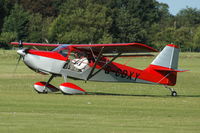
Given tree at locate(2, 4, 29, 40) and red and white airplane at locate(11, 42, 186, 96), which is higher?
red and white airplane at locate(11, 42, 186, 96)

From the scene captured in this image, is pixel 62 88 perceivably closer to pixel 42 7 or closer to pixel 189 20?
pixel 42 7

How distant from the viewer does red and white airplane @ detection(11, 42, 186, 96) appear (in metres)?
18.3

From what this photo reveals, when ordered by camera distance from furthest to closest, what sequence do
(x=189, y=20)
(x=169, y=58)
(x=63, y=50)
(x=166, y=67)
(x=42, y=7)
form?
(x=189, y=20), (x=42, y=7), (x=166, y=67), (x=169, y=58), (x=63, y=50)

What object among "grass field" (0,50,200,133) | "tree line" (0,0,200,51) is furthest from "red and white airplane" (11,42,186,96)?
"tree line" (0,0,200,51)

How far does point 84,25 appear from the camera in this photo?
7631 cm

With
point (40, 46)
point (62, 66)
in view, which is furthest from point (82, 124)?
point (40, 46)

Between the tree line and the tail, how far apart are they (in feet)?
163

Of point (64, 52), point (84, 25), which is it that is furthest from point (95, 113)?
point (84, 25)

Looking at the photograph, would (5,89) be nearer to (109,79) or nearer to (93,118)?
(109,79)

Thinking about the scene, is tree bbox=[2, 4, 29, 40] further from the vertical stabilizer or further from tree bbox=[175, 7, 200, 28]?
the vertical stabilizer

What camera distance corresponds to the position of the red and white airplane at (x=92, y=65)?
60.1 ft

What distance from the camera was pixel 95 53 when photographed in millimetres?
19500

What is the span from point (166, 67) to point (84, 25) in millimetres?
57033

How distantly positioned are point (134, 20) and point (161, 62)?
231 ft
